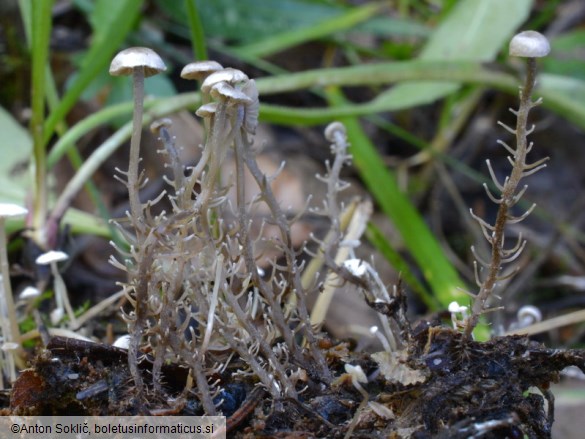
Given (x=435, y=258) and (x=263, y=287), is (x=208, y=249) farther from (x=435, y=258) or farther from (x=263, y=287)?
(x=435, y=258)

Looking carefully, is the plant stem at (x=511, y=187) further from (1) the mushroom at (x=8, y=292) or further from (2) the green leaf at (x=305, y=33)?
(2) the green leaf at (x=305, y=33)

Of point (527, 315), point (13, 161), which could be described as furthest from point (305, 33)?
point (527, 315)

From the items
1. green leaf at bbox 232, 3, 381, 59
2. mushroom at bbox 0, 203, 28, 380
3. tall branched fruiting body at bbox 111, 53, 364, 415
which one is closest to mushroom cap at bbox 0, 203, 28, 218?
mushroom at bbox 0, 203, 28, 380

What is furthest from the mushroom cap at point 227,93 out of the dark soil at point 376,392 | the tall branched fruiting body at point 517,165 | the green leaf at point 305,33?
the green leaf at point 305,33

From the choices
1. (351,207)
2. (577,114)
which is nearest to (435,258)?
(351,207)

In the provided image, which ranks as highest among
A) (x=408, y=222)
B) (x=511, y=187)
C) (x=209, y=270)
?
(x=511, y=187)

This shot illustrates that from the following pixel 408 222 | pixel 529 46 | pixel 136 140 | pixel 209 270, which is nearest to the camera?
pixel 529 46

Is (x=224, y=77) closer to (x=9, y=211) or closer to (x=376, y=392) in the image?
(x=9, y=211)
